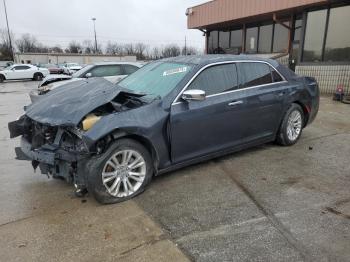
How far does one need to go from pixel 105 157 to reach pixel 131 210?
638mm

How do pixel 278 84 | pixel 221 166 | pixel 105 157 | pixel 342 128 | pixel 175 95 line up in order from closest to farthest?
pixel 105 157, pixel 175 95, pixel 221 166, pixel 278 84, pixel 342 128

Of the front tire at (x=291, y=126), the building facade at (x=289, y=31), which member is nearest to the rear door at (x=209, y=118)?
the front tire at (x=291, y=126)

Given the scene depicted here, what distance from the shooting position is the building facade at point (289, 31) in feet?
40.6

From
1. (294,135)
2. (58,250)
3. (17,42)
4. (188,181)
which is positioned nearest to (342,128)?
(294,135)

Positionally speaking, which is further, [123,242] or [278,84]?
[278,84]

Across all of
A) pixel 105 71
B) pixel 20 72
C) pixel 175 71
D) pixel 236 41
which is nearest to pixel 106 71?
pixel 105 71

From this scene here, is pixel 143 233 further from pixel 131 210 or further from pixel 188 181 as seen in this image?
pixel 188 181

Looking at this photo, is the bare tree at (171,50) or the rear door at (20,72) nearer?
the rear door at (20,72)

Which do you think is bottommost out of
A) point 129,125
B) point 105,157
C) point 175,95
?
point 105,157

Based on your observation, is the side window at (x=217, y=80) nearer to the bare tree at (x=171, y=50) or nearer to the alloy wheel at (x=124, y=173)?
the alloy wheel at (x=124, y=173)

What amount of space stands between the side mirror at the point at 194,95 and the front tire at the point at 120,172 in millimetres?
827

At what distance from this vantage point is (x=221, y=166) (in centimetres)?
467

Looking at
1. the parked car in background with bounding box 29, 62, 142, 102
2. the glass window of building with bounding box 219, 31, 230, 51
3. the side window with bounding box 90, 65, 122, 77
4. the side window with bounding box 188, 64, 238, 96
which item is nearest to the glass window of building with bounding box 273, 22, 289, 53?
the glass window of building with bounding box 219, 31, 230, 51

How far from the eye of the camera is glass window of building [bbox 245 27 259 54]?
60.8 ft
